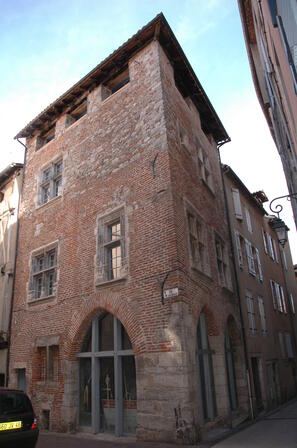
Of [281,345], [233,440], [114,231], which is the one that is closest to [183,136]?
[114,231]

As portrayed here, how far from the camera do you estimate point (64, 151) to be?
12250 mm

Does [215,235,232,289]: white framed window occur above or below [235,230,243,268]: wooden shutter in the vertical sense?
below

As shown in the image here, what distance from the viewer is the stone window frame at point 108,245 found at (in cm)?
865

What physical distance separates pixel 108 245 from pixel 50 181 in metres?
4.45

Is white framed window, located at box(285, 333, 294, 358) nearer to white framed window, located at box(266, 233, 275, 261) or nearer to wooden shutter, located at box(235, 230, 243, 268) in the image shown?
white framed window, located at box(266, 233, 275, 261)

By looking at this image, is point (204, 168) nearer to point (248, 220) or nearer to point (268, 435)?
point (248, 220)

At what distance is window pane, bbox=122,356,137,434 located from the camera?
771cm

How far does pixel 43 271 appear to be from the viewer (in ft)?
35.7

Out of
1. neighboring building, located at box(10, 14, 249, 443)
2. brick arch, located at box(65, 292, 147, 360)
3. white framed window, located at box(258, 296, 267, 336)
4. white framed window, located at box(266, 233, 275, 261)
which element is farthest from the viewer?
white framed window, located at box(266, 233, 275, 261)

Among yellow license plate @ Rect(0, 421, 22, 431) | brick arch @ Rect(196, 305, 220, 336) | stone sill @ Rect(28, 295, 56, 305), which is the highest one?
stone sill @ Rect(28, 295, 56, 305)

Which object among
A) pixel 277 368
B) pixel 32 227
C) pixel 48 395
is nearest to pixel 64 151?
pixel 32 227

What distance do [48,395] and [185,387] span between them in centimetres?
439

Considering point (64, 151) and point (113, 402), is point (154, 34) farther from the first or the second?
point (113, 402)

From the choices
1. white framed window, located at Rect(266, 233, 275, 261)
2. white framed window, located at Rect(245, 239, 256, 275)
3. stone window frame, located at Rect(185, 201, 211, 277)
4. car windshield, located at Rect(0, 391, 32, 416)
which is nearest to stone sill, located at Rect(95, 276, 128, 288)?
stone window frame, located at Rect(185, 201, 211, 277)
